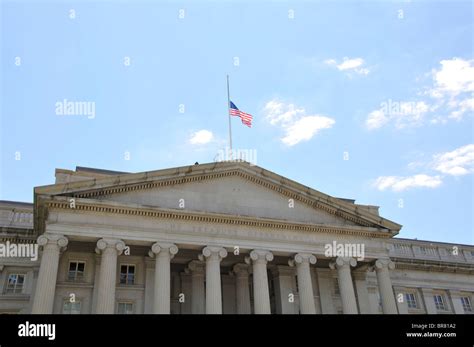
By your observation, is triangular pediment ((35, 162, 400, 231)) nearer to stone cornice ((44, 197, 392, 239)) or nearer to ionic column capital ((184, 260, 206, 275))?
stone cornice ((44, 197, 392, 239))

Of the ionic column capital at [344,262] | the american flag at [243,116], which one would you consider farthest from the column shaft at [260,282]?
the american flag at [243,116]

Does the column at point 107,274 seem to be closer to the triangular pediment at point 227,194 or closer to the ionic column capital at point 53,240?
the ionic column capital at point 53,240

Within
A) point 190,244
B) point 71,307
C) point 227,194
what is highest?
point 227,194

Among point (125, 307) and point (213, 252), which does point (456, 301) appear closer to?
point (213, 252)

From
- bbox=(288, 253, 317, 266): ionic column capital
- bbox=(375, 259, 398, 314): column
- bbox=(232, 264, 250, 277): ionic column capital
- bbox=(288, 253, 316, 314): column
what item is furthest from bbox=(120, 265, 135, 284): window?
bbox=(375, 259, 398, 314): column

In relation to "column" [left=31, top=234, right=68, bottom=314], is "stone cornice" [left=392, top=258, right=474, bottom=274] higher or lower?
higher

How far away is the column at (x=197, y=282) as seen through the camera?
32.1 metres

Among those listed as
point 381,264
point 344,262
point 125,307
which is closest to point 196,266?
point 125,307

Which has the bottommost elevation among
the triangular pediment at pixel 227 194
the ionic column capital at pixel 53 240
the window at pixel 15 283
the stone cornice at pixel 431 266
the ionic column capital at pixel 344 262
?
the window at pixel 15 283

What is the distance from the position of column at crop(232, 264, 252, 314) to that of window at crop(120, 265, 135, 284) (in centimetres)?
735

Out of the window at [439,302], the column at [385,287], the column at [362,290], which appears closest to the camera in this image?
the column at [385,287]

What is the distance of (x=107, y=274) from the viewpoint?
27203mm

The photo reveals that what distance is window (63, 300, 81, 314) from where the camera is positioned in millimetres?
29031

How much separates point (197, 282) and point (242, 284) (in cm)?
356
